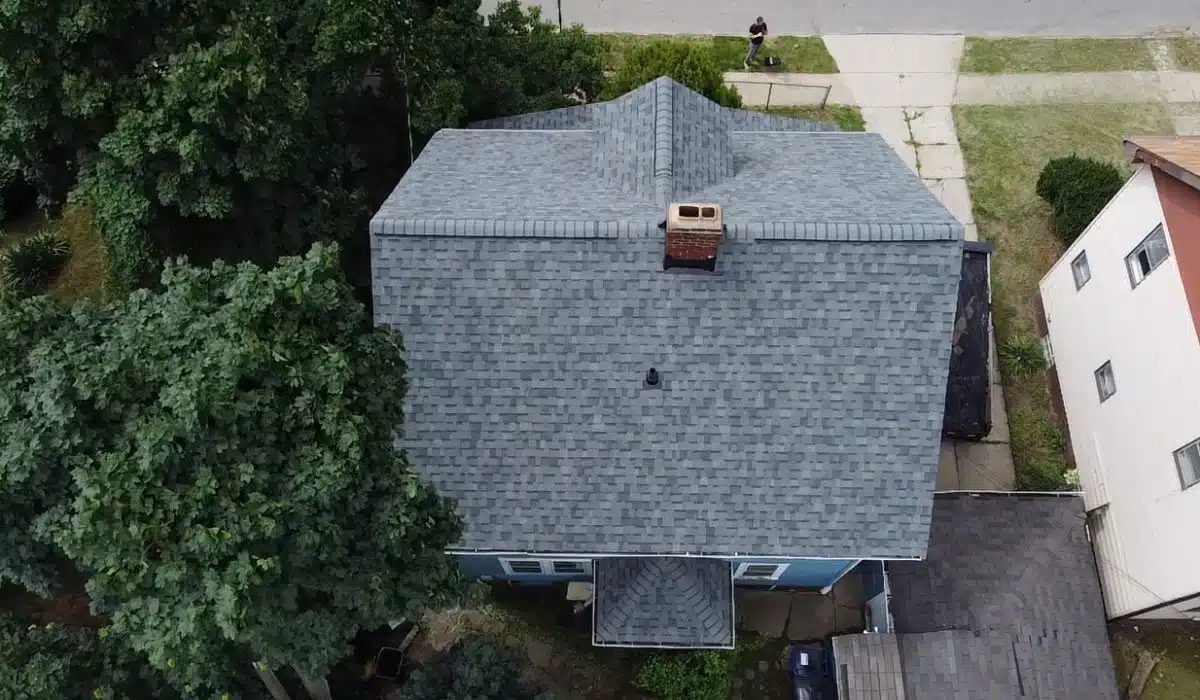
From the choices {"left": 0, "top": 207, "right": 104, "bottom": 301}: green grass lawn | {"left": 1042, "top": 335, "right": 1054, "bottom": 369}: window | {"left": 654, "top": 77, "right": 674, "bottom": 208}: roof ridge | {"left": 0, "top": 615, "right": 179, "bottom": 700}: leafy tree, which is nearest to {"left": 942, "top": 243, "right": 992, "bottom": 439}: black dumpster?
{"left": 1042, "top": 335, "right": 1054, "bottom": 369}: window

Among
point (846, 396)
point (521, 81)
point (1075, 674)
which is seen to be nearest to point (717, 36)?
point (521, 81)

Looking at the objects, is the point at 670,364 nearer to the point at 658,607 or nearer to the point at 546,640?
the point at 658,607

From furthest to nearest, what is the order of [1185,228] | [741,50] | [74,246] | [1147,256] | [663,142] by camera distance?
[741,50]
[74,246]
[1147,256]
[1185,228]
[663,142]

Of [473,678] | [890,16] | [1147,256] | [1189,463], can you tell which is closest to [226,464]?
[473,678]

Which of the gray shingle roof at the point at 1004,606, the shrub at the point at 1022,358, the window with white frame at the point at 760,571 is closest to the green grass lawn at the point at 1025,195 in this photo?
the shrub at the point at 1022,358

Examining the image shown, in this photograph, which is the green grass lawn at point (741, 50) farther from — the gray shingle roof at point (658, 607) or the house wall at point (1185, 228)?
the gray shingle roof at point (658, 607)

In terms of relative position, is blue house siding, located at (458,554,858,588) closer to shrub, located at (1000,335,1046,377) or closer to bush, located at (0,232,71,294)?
shrub, located at (1000,335,1046,377)

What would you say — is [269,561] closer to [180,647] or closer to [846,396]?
[180,647]
